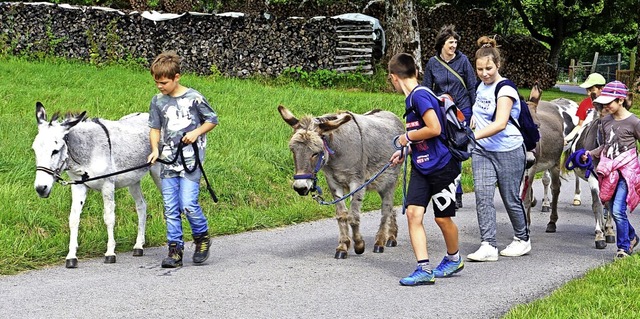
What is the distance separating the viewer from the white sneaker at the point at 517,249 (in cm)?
880

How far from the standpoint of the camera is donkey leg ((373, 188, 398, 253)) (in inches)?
358

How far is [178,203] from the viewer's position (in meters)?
8.23

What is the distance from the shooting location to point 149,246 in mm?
9297

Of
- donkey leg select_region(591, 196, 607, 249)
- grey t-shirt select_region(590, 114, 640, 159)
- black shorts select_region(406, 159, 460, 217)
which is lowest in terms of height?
donkey leg select_region(591, 196, 607, 249)

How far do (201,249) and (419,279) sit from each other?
210 cm

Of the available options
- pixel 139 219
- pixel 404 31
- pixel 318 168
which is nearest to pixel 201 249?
pixel 139 219

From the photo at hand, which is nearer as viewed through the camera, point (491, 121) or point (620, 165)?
point (491, 121)

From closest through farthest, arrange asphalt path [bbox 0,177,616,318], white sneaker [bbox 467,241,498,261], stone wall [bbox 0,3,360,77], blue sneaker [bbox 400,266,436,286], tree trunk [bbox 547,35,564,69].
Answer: asphalt path [bbox 0,177,616,318], blue sneaker [bbox 400,266,436,286], white sneaker [bbox 467,241,498,261], stone wall [bbox 0,3,360,77], tree trunk [bbox 547,35,564,69]

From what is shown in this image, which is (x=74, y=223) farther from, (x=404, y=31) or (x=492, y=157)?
(x=404, y=31)

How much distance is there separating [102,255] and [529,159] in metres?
4.37

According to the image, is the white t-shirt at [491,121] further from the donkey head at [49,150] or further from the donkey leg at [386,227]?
the donkey head at [49,150]

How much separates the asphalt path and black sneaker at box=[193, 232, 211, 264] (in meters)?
0.09

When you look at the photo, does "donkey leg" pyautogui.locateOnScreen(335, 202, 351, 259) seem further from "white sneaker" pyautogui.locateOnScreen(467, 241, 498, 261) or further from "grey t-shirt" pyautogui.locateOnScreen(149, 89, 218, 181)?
"grey t-shirt" pyautogui.locateOnScreen(149, 89, 218, 181)

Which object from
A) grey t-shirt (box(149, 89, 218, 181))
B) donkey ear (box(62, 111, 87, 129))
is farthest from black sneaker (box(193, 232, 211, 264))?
donkey ear (box(62, 111, 87, 129))
